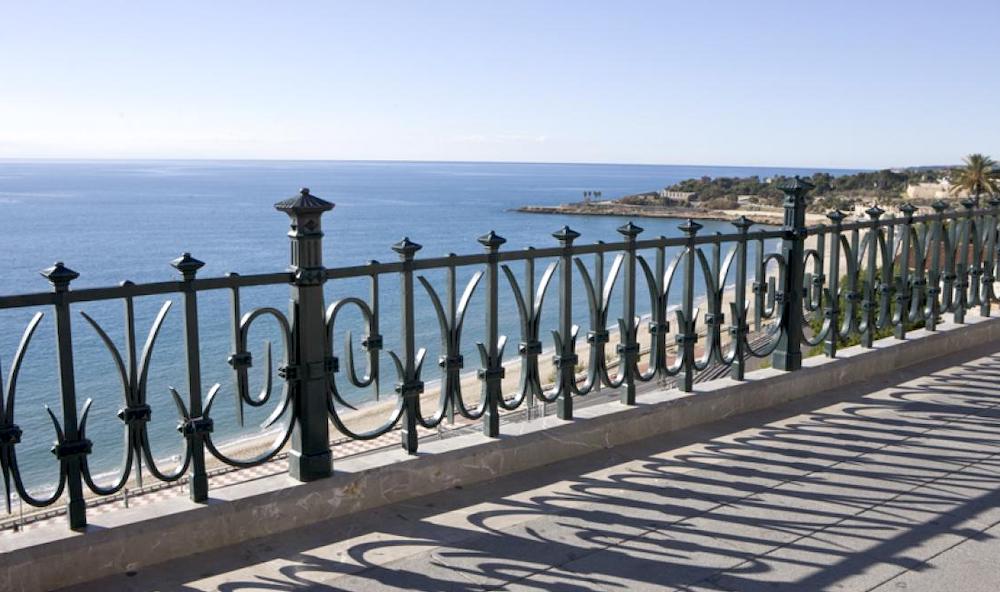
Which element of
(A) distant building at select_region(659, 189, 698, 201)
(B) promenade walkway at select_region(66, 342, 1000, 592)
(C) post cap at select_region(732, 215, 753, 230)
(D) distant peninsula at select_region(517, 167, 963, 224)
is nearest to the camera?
(B) promenade walkway at select_region(66, 342, 1000, 592)

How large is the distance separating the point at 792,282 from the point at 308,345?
3.50 metres

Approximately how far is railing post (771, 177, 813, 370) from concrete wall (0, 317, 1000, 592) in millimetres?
141

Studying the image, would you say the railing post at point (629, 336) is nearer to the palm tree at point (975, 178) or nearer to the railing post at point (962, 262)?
the railing post at point (962, 262)

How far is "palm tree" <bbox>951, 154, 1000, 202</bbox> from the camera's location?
194 feet

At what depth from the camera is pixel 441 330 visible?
439 cm

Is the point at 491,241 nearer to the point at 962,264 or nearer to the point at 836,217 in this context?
the point at 836,217

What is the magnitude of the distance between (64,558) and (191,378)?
2.69 feet

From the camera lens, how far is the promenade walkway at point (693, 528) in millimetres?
3521

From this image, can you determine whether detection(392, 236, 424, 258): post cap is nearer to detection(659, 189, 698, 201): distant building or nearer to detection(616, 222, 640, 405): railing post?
detection(616, 222, 640, 405): railing post

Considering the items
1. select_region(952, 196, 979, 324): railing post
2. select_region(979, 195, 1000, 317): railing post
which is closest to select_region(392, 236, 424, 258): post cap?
select_region(952, 196, 979, 324): railing post

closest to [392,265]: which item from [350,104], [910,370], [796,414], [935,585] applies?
[935,585]

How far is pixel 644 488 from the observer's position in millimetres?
4500

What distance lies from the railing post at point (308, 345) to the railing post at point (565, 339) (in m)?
1.38

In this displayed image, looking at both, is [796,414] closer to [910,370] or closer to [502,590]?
[910,370]
